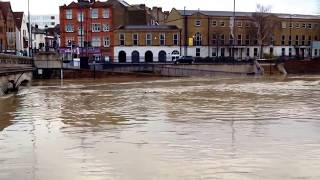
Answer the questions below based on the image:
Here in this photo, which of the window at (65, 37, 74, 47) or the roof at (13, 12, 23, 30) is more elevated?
the roof at (13, 12, 23, 30)

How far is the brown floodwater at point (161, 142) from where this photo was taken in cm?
1483

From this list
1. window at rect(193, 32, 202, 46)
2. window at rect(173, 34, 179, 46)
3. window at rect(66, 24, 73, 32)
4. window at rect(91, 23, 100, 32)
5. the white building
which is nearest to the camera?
window at rect(173, 34, 179, 46)

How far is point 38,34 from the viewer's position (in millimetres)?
142875

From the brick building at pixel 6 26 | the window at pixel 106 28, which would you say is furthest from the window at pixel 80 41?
the brick building at pixel 6 26

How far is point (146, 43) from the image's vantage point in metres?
107

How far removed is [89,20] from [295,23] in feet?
143

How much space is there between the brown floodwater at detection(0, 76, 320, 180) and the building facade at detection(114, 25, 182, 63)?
72720 millimetres

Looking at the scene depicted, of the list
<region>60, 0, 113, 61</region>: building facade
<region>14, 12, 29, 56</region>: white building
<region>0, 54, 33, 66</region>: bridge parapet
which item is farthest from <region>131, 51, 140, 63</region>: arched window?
<region>0, 54, 33, 66</region>: bridge parapet

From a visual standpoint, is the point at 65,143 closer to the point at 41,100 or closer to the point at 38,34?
the point at 41,100

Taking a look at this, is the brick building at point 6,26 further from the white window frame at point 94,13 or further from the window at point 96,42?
the white window frame at point 94,13

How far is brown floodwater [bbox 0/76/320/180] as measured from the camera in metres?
14.8

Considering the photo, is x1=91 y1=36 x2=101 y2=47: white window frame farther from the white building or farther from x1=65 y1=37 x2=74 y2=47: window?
the white building

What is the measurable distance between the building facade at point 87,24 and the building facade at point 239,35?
559 inches

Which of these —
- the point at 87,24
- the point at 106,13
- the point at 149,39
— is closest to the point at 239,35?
the point at 149,39
